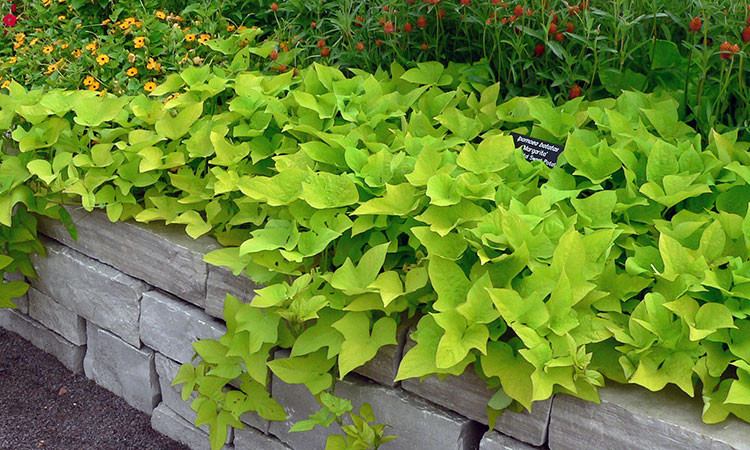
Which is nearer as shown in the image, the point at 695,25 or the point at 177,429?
the point at 695,25

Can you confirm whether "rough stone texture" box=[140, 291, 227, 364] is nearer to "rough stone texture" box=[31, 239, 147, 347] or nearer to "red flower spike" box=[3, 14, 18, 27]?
"rough stone texture" box=[31, 239, 147, 347]

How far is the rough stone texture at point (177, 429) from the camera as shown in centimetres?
218

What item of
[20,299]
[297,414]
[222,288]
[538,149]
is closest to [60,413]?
[20,299]

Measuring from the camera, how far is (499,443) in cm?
154

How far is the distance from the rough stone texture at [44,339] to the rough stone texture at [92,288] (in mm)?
172

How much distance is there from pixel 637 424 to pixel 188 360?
1214mm

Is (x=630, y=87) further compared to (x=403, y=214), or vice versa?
(x=630, y=87)

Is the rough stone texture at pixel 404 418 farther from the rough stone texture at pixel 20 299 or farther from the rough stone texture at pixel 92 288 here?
the rough stone texture at pixel 20 299

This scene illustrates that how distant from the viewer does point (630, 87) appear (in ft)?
7.38

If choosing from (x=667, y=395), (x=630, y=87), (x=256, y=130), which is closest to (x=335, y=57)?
(x=256, y=130)

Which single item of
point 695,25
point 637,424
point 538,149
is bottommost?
point 637,424

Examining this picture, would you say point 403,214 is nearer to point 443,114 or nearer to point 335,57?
point 443,114

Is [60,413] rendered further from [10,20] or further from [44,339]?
[10,20]

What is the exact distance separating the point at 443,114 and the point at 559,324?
2.92ft
